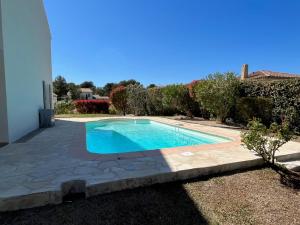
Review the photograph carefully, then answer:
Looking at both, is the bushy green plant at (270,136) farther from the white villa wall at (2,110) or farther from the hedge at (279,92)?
the white villa wall at (2,110)

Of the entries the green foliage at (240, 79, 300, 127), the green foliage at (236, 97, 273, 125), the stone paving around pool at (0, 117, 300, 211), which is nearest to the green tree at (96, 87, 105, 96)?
the green foliage at (236, 97, 273, 125)

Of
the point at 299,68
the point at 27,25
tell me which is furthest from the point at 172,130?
the point at 299,68

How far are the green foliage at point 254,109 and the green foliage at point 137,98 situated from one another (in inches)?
422

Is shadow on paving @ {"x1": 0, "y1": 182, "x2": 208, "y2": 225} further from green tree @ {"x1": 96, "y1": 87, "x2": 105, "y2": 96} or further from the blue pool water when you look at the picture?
green tree @ {"x1": 96, "y1": 87, "x2": 105, "y2": 96}

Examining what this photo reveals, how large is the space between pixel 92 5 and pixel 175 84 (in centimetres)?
871

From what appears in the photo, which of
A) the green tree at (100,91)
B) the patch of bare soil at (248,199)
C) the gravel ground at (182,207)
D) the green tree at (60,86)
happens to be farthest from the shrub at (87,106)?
the green tree at (100,91)

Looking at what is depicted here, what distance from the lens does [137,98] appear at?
2091 cm

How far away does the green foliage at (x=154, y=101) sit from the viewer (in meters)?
19.4

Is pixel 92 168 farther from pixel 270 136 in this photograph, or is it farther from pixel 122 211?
pixel 270 136

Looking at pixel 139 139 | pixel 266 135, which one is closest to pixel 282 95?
pixel 266 135

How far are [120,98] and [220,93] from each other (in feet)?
40.7

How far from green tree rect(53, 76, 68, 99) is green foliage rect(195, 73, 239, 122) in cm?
5096

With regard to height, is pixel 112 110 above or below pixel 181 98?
below

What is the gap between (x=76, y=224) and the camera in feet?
8.94
